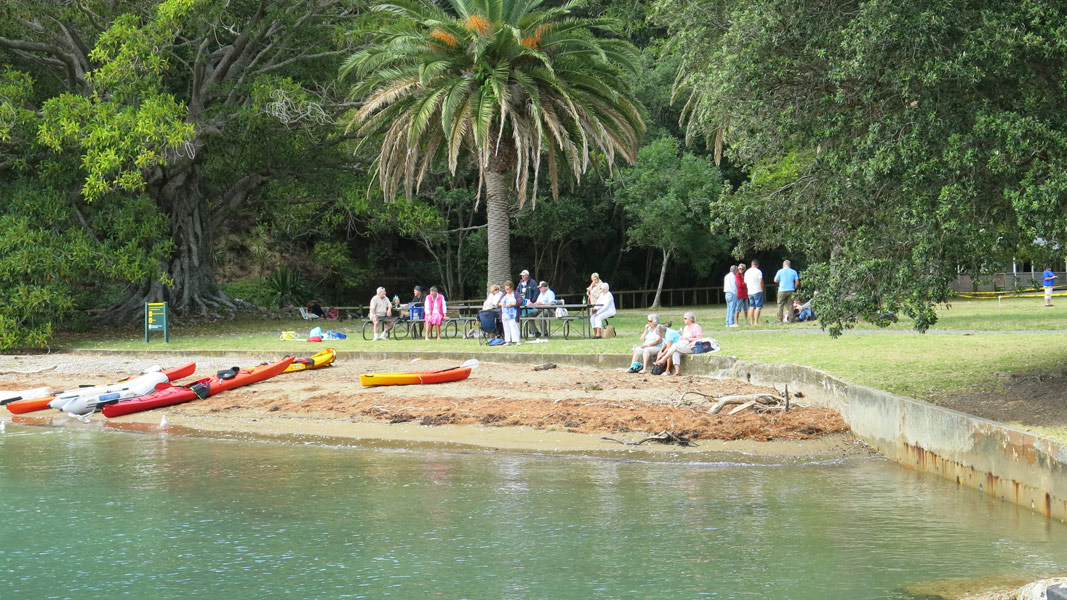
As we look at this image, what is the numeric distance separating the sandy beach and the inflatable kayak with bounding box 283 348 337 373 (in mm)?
259

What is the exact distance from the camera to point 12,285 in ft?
87.5

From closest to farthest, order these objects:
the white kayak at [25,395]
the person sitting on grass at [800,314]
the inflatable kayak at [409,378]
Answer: the inflatable kayak at [409,378], the white kayak at [25,395], the person sitting on grass at [800,314]

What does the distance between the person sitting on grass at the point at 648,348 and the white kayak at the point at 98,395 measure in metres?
7.92

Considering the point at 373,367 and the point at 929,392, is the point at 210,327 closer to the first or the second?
the point at 373,367

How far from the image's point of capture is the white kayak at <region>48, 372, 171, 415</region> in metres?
16.6

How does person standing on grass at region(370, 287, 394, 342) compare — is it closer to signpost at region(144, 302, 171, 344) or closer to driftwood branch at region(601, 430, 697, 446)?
signpost at region(144, 302, 171, 344)

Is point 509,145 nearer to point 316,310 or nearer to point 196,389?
point 196,389

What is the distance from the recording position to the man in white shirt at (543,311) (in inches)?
907

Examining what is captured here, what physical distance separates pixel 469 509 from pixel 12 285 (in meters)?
21.3

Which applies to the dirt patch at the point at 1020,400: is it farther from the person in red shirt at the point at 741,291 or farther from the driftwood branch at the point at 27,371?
the driftwood branch at the point at 27,371

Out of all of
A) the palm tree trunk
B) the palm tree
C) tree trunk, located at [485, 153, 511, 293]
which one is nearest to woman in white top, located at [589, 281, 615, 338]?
the palm tree

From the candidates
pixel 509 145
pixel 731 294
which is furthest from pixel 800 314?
pixel 509 145

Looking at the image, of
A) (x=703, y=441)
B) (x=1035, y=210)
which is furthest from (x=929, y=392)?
(x=1035, y=210)

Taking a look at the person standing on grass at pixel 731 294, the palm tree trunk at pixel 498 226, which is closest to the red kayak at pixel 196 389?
the palm tree trunk at pixel 498 226
